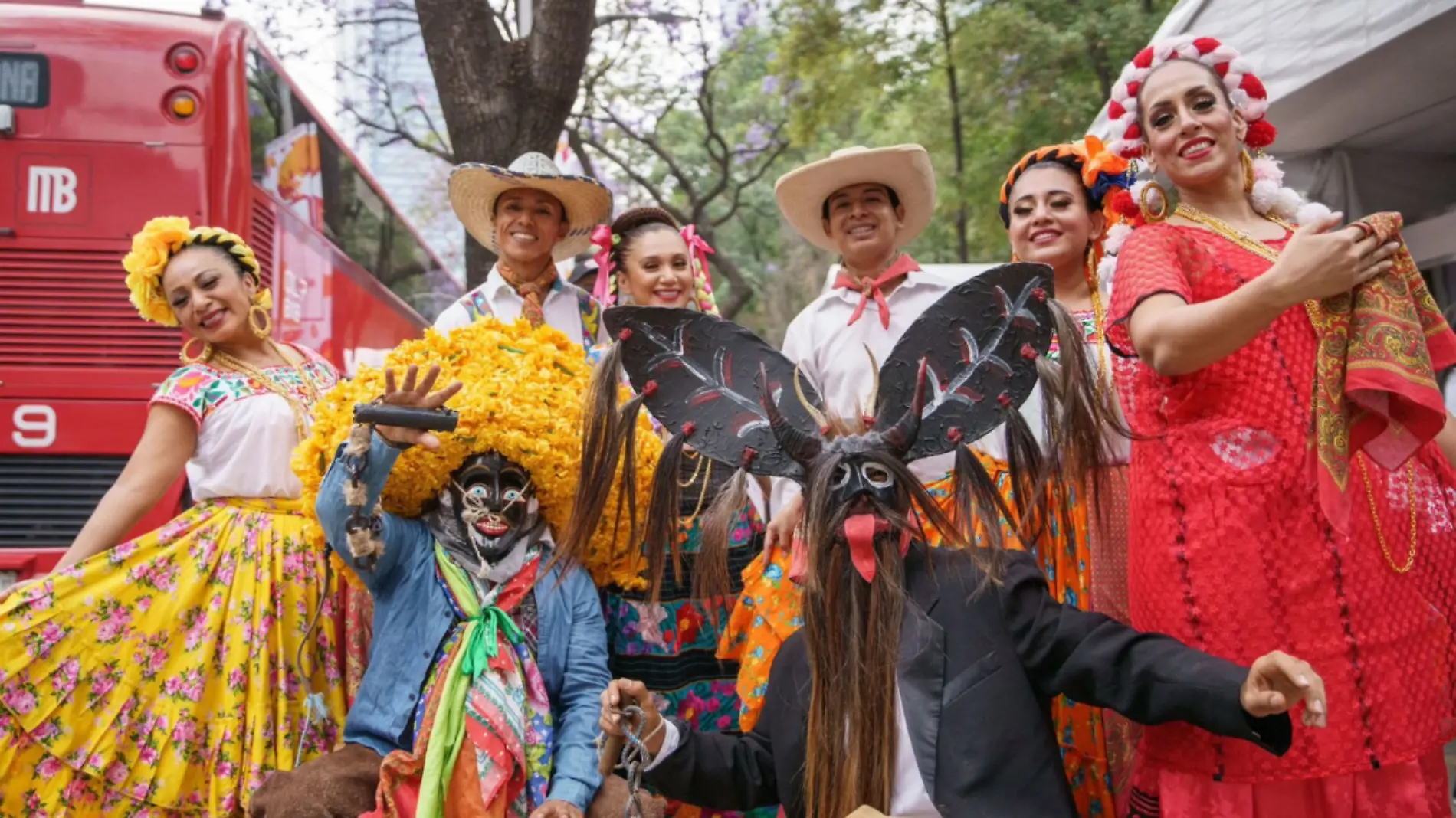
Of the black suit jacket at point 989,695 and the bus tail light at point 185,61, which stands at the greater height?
the bus tail light at point 185,61

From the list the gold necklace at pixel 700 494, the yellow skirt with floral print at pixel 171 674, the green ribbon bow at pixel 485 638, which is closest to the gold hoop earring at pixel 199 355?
the yellow skirt with floral print at pixel 171 674

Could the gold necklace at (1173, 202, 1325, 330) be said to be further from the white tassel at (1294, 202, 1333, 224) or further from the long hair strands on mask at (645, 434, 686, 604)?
the long hair strands on mask at (645, 434, 686, 604)

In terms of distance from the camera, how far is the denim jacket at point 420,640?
319 cm

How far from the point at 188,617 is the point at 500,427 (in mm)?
1302

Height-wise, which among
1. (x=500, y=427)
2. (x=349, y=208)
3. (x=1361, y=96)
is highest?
(x=349, y=208)

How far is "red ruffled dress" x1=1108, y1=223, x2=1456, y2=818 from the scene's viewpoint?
236 centimetres

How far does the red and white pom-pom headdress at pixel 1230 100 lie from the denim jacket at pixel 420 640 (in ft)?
6.02

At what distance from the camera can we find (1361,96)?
5852mm

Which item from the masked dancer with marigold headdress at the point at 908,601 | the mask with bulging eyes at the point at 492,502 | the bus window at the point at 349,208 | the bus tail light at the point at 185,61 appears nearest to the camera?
the masked dancer with marigold headdress at the point at 908,601

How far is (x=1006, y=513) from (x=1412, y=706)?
2.92 feet

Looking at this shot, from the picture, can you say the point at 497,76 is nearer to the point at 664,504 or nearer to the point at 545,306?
the point at 545,306

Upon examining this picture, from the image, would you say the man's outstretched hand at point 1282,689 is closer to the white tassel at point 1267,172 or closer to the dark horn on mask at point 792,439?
the dark horn on mask at point 792,439

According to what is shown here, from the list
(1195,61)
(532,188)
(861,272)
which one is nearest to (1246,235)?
(1195,61)

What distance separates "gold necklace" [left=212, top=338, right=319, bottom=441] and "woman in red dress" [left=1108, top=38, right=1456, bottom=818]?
276 centimetres
